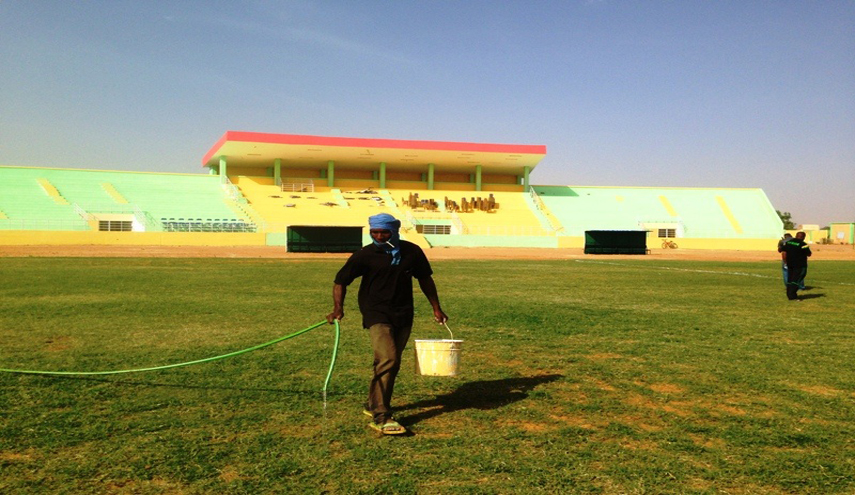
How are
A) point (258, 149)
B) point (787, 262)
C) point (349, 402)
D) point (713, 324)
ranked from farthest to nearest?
point (258, 149)
point (787, 262)
point (713, 324)
point (349, 402)

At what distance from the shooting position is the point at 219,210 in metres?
52.5

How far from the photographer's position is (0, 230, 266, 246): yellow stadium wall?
132 feet

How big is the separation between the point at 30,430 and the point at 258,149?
5452cm

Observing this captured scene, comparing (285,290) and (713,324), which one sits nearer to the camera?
(713,324)

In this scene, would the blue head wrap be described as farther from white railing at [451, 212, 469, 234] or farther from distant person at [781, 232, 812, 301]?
white railing at [451, 212, 469, 234]

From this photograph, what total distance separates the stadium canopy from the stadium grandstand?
0.12m

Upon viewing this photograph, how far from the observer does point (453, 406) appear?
6199 mm

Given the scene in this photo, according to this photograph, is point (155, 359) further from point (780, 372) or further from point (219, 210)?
point (219, 210)

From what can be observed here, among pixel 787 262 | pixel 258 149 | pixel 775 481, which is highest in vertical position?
pixel 258 149

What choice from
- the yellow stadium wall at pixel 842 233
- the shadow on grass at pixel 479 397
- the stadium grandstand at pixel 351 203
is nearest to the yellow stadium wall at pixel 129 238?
the stadium grandstand at pixel 351 203

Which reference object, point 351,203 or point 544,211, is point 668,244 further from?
point 351,203

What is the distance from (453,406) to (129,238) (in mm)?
41115

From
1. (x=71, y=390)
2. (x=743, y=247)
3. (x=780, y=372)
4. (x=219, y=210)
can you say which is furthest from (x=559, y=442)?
(x=743, y=247)

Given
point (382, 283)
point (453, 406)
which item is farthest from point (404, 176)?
point (382, 283)
